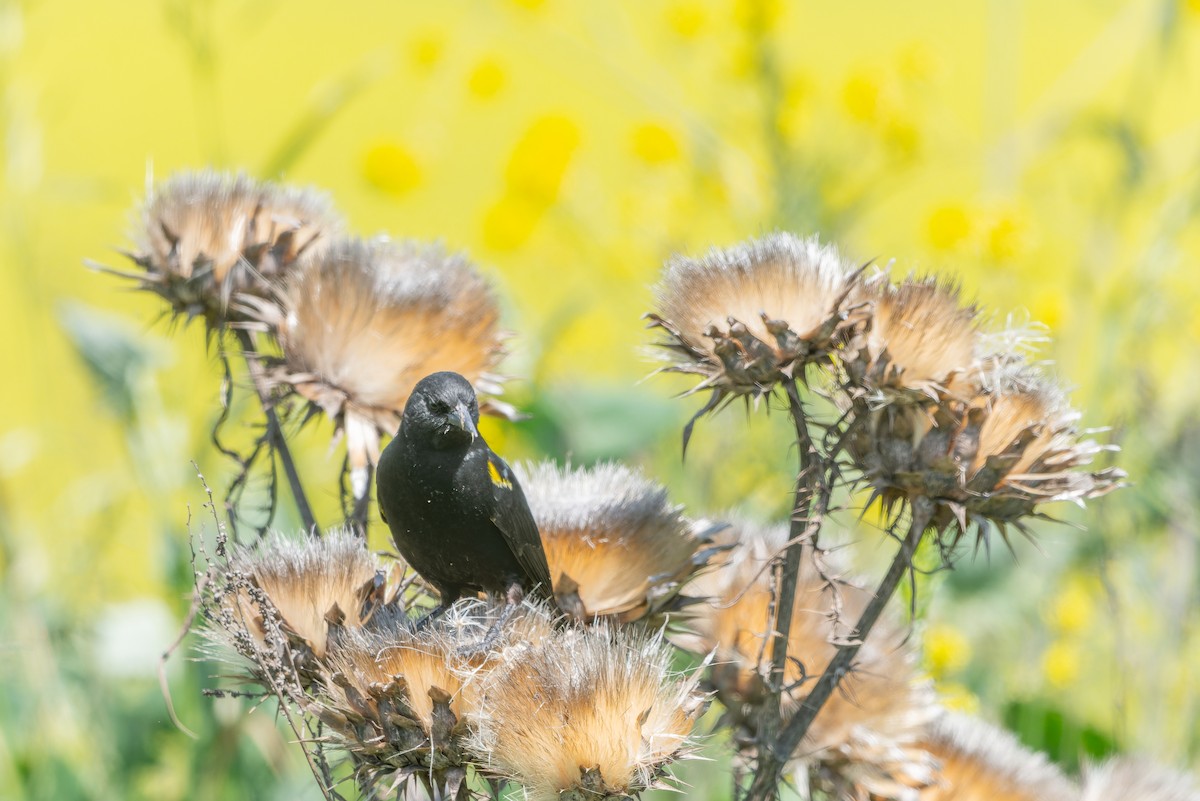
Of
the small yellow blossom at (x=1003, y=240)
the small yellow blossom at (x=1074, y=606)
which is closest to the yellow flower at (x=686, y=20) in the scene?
the small yellow blossom at (x=1003, y=240)

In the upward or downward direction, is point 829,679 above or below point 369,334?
below

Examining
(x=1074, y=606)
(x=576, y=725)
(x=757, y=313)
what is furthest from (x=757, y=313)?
(x=1074, y=606)

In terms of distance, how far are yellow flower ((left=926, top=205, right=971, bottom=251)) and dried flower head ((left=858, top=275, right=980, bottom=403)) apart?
274 cm

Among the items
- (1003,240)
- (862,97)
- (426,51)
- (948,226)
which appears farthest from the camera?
(426,51)

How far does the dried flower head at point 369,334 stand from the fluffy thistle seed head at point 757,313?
16.1 inches

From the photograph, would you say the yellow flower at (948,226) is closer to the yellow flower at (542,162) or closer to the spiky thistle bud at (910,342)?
the yellow flower at (542,162)

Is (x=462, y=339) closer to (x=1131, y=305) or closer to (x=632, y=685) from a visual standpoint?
(x=632, y=685)

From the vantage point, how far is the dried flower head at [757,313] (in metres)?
1.62

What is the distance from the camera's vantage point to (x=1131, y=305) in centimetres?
381

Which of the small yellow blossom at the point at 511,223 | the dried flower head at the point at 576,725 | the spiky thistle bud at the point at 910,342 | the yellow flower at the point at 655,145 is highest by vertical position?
the yellow flower at the point at 655,145

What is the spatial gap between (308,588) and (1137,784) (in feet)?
4.20

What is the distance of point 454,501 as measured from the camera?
1814mm

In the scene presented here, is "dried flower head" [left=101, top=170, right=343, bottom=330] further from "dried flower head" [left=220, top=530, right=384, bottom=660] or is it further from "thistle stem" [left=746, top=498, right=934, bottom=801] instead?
"thistle stem" [left=746, top=498, right=934, bottom=801]

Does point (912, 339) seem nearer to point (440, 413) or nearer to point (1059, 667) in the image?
point (440, 413)
